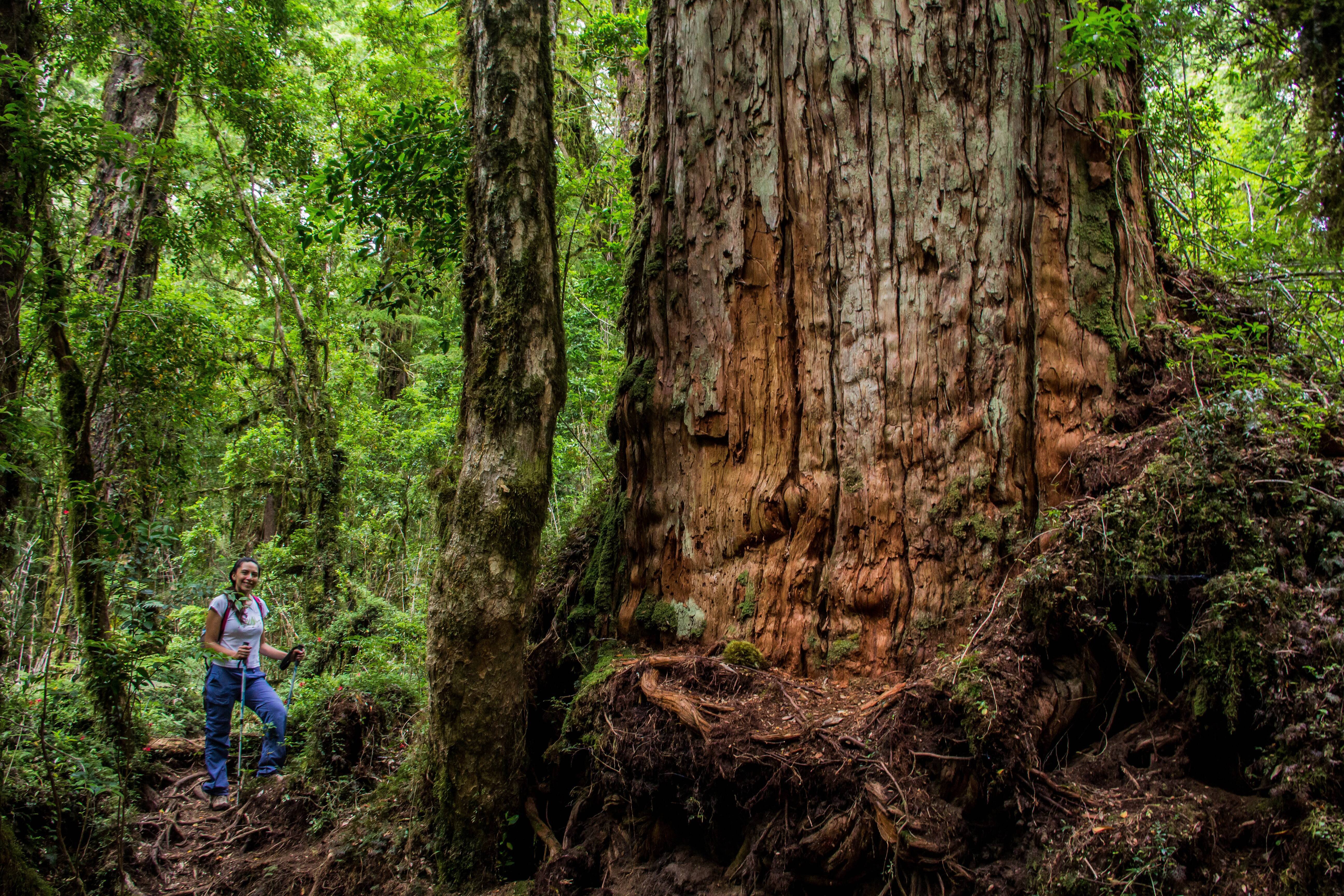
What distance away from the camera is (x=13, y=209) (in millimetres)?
4559

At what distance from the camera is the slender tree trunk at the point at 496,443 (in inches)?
152

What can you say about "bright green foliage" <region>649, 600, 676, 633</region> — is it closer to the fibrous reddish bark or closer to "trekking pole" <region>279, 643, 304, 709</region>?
"trekking pole" <region>279, 643, 304, 709</region>

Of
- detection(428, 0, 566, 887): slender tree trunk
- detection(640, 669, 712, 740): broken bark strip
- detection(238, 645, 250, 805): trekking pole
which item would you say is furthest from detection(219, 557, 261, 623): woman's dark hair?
detection(640, 669, 712, 740): broken bark strip

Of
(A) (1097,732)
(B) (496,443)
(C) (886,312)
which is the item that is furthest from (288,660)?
(A) (1097,732)

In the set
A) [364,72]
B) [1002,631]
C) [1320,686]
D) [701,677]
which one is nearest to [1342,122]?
[1320,686]

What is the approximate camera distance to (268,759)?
6.11m

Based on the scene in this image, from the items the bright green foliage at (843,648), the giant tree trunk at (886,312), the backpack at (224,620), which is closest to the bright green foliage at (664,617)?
the giant tree trunk at (886,312)

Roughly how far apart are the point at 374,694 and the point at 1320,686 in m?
6.36

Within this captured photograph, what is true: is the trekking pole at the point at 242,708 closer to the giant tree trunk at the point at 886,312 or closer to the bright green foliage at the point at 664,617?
the giant tree trunk at the point at 886,312

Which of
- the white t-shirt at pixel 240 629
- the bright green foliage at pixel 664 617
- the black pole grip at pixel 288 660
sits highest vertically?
the bright green foliage at pixel 664 617

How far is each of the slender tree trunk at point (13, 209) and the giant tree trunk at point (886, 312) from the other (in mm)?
4162

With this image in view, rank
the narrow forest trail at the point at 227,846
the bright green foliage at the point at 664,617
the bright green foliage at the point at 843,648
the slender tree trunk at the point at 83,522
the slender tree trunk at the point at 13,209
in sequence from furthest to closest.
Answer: the slender tree trunk at the point at 83,522 < the narrow forest trail at the point at 227,846 < the slender tree trunk at the point at 13,209 < the bright green foliage at the point at 664,617 < the bright green foliage at the point at 843,648

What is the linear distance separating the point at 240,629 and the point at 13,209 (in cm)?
339

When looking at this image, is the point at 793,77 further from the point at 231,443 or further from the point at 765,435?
the point at 231,443
